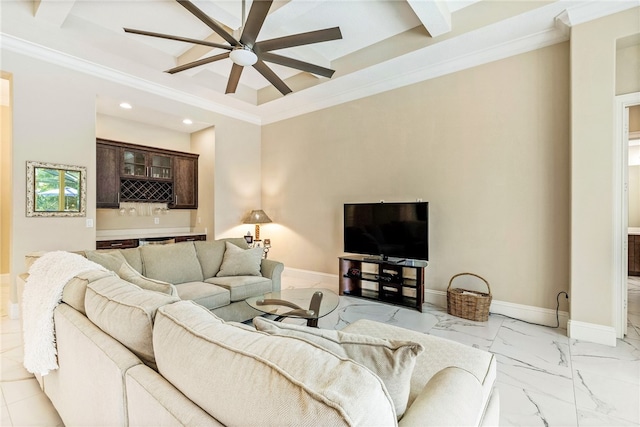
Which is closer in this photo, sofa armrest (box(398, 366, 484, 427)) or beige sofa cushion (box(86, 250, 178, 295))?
sofa armrest (box(398, 366, 484, 427))

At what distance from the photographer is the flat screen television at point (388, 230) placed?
3689mm

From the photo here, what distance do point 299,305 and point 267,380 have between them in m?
2.02

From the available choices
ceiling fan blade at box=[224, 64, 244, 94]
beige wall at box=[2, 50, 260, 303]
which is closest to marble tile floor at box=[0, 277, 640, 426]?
beige wall at box=[2, 50, 260, 303]

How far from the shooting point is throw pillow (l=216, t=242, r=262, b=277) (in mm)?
3545

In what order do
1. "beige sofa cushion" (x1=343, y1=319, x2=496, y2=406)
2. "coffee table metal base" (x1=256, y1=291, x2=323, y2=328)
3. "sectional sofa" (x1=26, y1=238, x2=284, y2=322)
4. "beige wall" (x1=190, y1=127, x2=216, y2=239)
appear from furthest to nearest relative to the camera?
"beige wall" (x1=190, y1=127, x2=216, y2=239) < "sectional sofa" (x1=26, y1=238, x2=284, y2=322) < "coffee table metal base" (x1=256, y1=291, x2=323, y2=328) < "beige sofa cushion" (x1=343, y1=319, x2=496, y2=406)

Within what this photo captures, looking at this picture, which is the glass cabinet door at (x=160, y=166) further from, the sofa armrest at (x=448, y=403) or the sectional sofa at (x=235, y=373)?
the sofa armrest at (x=448, y=403)

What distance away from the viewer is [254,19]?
7.47 feet

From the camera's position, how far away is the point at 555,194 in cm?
313

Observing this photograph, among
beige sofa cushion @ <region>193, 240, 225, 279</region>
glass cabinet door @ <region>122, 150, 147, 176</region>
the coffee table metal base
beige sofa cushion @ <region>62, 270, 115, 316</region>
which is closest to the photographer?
beige sofa cushion @ <region>62, 270, 115, 316</region>

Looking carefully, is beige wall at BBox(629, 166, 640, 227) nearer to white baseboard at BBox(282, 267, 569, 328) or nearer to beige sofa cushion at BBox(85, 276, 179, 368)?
white baseboard at BBox(282, 267, 569, 328)

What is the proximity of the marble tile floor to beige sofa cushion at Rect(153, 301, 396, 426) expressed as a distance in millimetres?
1679

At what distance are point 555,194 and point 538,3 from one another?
1844 mm

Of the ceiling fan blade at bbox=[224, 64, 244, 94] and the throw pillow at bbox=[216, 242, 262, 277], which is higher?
the ceiling fan blade at bbox=[224, 64, 244, 94]

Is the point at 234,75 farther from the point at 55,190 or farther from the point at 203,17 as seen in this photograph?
the point at 55,190
